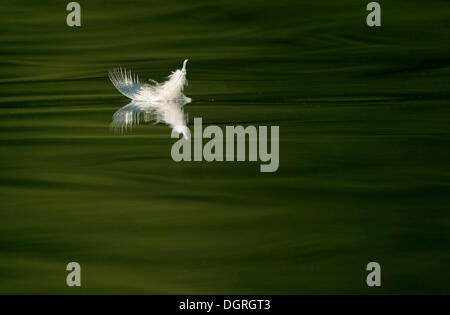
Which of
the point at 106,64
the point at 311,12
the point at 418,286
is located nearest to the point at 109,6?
the point at 106,64

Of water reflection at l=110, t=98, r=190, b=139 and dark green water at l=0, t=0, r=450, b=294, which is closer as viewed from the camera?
dark green water at l=0, t=0, r=450, b=294

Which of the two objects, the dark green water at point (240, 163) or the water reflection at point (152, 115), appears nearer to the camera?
the dark green water at point (240, 163)

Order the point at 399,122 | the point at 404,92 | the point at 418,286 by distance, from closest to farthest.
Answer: the point at 418,286, the point at 399,122, the point at 404,92

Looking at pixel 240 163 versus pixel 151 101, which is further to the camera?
pixel 151 101

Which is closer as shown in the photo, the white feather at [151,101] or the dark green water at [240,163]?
the dark green water at [240,163]

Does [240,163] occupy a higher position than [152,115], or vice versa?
[152,115]

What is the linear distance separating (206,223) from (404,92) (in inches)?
34.9

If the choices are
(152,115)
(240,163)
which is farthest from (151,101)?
(240,163)

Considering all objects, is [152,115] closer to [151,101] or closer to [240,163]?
[151,101]

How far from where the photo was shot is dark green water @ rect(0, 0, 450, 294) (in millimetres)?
1732

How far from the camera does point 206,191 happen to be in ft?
6.28

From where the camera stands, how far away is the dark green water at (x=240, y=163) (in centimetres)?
173

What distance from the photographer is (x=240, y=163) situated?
1.99m

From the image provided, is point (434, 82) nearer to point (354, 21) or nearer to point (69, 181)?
point (354, 21)
